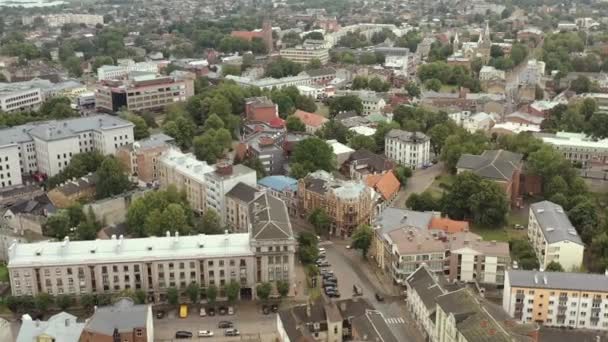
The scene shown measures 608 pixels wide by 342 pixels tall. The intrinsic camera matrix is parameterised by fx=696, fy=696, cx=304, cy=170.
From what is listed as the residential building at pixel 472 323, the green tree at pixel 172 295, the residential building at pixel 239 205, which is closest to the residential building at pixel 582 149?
the residential building at pixel 239 205

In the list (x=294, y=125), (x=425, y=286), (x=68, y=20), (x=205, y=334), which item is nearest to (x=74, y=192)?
(x=205, y=334)

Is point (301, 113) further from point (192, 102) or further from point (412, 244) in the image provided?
point (412, 244)

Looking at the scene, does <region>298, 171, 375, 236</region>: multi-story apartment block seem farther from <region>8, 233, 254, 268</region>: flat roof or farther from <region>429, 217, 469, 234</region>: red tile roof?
<region>8, 233, 254, 268</region>: flat roof

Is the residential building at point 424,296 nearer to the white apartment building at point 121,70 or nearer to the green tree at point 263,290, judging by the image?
the green tree at point 263,290

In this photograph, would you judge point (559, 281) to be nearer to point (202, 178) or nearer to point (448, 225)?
point (448, 225)

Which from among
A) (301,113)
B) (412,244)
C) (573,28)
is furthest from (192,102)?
(573,28)

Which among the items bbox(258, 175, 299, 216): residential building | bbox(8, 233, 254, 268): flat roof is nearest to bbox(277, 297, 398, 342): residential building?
bbox(8, 233, 254, 268): flat roof
